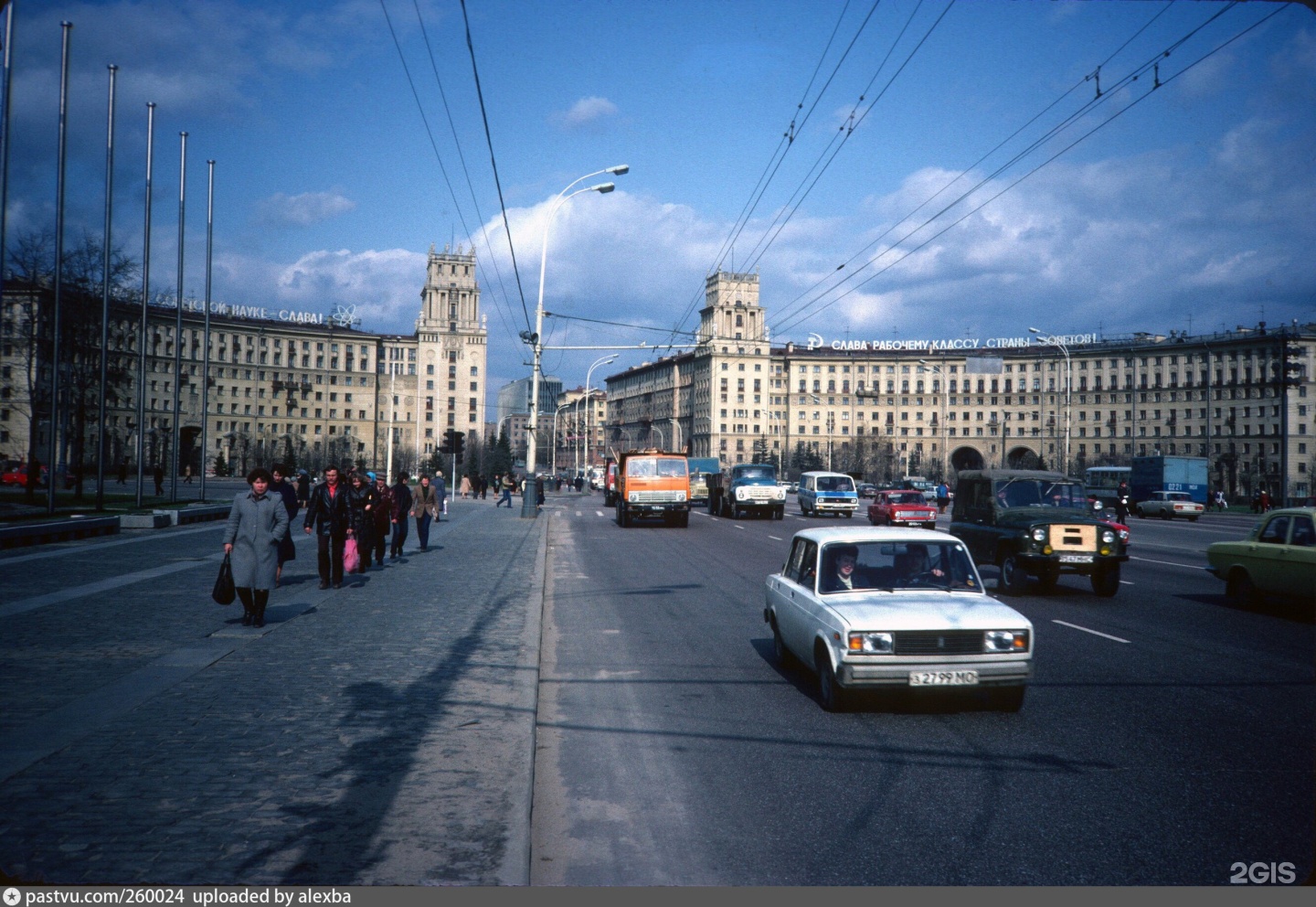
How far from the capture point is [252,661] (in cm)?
912

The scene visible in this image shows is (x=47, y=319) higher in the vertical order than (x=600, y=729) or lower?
higher

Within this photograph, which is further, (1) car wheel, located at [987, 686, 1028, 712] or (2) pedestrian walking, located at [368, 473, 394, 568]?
(2) pedestrian walking, located at [368, 473, 394, 568]

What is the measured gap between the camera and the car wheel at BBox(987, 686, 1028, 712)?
7.75 metres

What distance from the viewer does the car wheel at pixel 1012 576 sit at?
15.7m

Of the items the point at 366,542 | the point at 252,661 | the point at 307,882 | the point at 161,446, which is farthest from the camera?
the point at 161,446

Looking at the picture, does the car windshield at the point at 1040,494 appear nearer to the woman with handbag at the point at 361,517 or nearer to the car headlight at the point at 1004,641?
the car headlight at the point at 1004,641

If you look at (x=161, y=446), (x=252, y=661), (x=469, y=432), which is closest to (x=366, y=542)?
(x=252, y=661)

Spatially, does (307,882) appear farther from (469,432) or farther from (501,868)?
(469,432)

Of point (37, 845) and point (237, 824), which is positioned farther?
point (237, 824)

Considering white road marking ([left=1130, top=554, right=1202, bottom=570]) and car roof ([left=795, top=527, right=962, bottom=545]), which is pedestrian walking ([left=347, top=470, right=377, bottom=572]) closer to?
car roof ([left=795, top=527, right=962, bottom=545])

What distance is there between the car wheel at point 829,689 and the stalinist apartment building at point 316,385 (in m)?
88.8

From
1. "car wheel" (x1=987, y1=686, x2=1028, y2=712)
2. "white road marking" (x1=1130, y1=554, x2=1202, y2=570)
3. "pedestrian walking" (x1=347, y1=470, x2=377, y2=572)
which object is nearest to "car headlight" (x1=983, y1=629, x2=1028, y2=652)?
"car wheel" (x1=987, y1=686, x2=1028, y2=712)

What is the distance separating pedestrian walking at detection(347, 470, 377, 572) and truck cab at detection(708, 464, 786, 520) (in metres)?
26.2

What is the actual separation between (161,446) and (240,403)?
37248 millimetres
